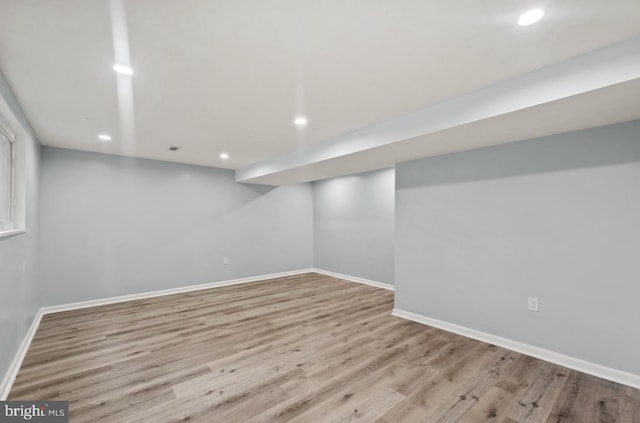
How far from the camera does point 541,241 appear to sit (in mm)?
2750

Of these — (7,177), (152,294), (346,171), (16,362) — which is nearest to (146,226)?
(152,294)

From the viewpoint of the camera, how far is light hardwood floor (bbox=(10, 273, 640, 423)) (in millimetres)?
1921

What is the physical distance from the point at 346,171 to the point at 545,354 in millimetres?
3333

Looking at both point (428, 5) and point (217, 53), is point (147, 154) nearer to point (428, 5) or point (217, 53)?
point (217, 53)

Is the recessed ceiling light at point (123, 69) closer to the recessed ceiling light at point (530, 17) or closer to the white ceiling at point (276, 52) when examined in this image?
the white ceiling at point (276, 52)

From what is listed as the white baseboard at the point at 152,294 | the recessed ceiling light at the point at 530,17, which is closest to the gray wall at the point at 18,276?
the white baseboard at the point at 152,294

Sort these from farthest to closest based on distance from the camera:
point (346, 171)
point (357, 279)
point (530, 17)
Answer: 1. point (357, 279)
2. point (346, 171)
3. point (530, 17)

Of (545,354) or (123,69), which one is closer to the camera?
(123,69)

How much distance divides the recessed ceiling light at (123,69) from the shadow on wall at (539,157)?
3.28 metres

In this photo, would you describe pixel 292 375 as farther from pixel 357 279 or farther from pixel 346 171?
pixel 357 279

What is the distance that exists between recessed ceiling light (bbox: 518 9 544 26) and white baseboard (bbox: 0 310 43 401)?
13.7 feet

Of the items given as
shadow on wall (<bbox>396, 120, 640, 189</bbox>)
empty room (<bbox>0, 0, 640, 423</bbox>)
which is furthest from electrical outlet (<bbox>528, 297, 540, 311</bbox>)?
shadow on wall (<bbox>396, 120, 640, 189</bbox>)

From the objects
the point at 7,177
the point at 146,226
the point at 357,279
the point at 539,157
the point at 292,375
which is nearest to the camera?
the point at 292,375

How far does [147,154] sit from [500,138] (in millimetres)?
4976
